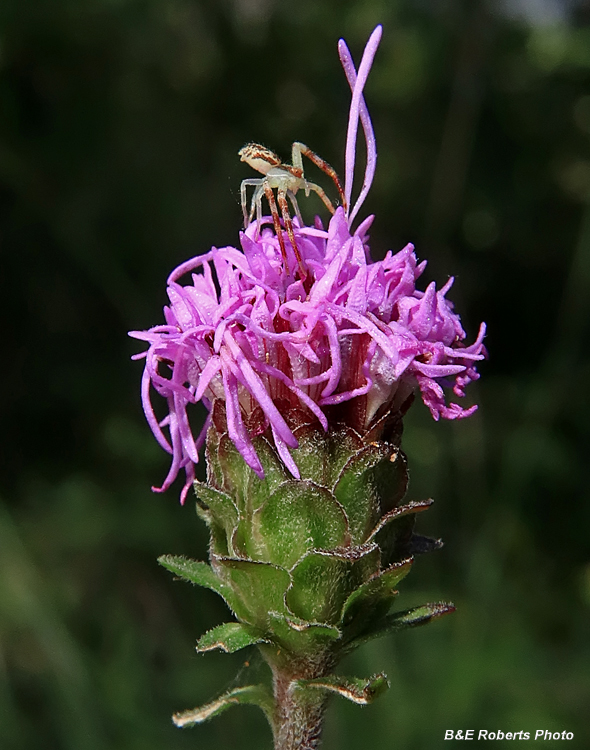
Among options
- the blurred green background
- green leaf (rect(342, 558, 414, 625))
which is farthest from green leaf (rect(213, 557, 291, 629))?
the blurred green background

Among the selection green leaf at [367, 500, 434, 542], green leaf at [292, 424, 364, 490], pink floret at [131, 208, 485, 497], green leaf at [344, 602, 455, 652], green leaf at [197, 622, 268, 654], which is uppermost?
pink floret at [131, 208, 485, 497]

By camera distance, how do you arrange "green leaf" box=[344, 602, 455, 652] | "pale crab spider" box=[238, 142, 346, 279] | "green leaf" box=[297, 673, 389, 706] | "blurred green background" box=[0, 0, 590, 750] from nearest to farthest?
"green leaf" box=[297, 673, 389, 706] → "green leaf" box=[344, 602, 455, 652] → "pale crab spider" box=[238, 142, 346, 279] → "blurred green background" box=[0, 0, 590, 750]

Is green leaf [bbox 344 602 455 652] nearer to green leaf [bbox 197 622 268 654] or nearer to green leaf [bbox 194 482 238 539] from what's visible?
green leaf [bbox 197 622 268 654]

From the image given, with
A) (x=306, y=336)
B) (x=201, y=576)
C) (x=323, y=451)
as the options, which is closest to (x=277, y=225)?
(x=306, y=336)

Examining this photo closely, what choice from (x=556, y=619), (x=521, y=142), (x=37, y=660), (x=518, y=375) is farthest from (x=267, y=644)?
(x=521, y=142)

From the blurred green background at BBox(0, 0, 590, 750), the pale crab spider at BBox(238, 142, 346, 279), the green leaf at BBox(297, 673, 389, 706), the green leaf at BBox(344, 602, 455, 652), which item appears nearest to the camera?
the green leaf at BBox(297, 673, 389, 706)
